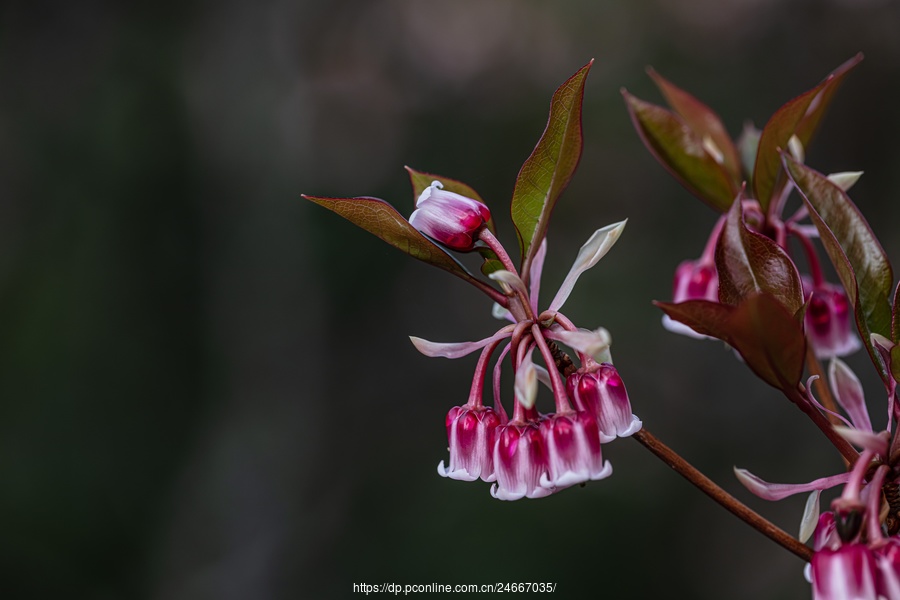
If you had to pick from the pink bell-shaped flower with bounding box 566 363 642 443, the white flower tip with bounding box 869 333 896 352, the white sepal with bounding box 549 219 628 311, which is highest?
the white sepal with bounding box 549 219 628 311

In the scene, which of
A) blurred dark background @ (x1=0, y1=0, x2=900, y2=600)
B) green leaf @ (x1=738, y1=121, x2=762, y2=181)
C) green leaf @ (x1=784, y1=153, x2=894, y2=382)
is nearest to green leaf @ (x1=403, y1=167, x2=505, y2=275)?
green leaf @ (x1=784, y1=153, x2=894, y2=382)

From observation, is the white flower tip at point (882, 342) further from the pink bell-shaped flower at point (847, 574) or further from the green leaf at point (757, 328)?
the pink bell-shaped flower at point (847, 574)

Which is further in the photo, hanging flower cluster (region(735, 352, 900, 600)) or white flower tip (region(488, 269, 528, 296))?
white flower tip (region(488, 269, 528, 296))

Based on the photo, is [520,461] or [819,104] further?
[819,104]

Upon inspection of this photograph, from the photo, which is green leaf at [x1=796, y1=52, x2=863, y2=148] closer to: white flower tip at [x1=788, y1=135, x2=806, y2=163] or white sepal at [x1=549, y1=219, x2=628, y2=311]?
white flower tip at [x1=788, y1=135, x2=806, y2=163]

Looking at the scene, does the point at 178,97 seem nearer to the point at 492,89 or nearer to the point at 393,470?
the point at 492,89

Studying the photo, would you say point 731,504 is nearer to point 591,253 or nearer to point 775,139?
point 591,253

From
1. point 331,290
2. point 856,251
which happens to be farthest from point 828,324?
point 331,290
